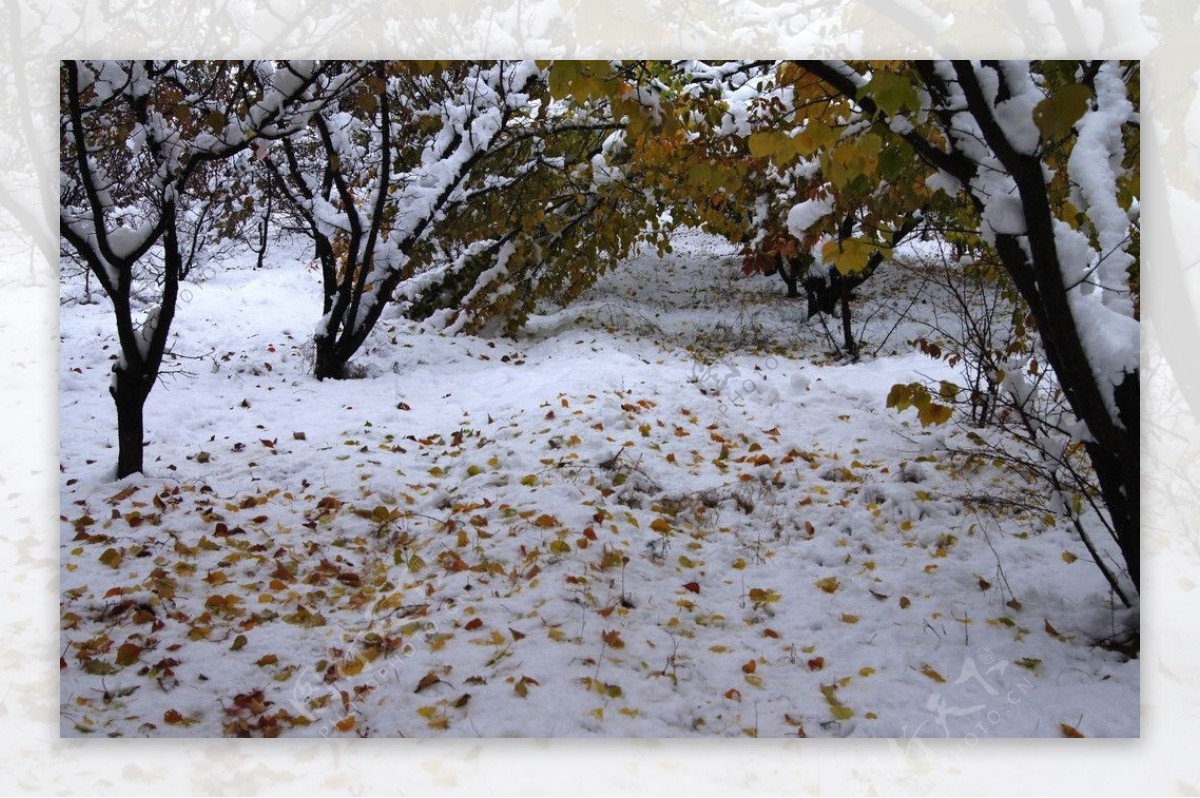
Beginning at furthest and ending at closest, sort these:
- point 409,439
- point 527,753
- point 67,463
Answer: point 409,439 → point 67,463 → point 527,753

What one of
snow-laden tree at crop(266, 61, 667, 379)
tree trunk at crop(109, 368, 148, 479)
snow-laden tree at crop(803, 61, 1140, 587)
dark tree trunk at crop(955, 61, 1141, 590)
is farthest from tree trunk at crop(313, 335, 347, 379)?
dark tree trunk at crop(955, 61, 1141, 590)

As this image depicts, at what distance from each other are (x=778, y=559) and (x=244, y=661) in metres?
1.71

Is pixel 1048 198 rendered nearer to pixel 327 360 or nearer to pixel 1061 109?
pixel 1061 109

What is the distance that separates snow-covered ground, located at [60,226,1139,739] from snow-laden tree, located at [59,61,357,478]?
0.54 m

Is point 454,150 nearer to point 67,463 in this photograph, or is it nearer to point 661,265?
point 67,463

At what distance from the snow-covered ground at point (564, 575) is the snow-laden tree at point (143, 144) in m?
0.54

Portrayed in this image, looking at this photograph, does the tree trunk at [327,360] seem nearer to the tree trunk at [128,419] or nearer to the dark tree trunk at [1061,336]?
the tree trunk at [128,419]

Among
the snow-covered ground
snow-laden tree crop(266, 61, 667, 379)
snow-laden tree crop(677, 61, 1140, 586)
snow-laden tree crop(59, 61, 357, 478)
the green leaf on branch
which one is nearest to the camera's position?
the green leaf on branch

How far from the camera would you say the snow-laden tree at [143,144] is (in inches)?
112

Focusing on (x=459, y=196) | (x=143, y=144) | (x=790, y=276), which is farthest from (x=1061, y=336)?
(x=790, y=276)

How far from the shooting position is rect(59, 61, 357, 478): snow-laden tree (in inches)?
112

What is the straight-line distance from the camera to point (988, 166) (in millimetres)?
1958

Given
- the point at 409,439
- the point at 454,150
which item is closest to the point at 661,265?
the point at 454,150

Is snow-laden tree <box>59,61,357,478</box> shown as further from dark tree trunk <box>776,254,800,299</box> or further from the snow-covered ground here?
dark tree trunk <box>776,254,800,299</box>
